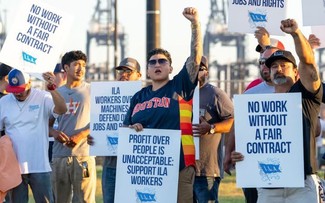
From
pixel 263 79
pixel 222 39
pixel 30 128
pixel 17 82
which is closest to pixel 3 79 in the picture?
pixel 17 82

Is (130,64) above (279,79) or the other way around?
above

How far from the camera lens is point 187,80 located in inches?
401

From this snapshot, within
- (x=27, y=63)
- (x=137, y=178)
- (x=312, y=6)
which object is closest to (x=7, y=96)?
(x=27, y=63)

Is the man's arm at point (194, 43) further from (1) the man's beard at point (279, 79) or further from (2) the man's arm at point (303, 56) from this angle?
(2) the man's arm at point (303, 56)

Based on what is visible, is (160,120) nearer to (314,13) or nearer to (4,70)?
(314,13)

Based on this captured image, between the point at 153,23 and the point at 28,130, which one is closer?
the point at 28,130

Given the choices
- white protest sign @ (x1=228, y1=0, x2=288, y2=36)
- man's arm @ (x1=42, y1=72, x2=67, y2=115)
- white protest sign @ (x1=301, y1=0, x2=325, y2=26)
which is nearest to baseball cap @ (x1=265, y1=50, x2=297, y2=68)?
white protest sign @ (x1=301, y1=0, x2=325, y2=26)

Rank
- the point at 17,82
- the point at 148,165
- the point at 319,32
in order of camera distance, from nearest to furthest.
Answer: the point at 148,165 < the point at 319,32 < the point at 17,82

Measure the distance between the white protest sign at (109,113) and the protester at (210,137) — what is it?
1.01 m

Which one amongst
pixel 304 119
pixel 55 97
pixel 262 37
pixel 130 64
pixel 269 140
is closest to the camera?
pixel 304 119

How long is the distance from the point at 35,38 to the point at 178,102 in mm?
2729

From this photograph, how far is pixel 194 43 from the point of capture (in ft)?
33.1

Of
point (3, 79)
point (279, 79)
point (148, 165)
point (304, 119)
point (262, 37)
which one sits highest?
point (262, 37)

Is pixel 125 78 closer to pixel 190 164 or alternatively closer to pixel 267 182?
pixel 190 164
